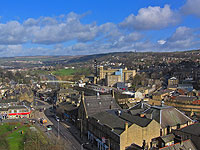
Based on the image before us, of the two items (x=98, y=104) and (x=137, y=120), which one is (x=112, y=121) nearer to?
(x=137, y=120)

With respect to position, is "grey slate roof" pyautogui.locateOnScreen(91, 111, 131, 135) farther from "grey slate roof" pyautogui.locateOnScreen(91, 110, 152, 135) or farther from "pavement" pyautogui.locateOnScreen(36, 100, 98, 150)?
"pavement" pyautogui.locateOnScreen(36, 100, 98, 150)

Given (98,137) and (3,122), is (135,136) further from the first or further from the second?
(3,122)

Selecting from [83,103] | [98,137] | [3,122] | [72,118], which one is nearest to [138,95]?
[72,118]

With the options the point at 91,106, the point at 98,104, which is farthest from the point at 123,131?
the point at 98,104

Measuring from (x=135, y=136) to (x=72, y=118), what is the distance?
26804mm

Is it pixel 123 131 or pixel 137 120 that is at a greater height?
pixel 137 120

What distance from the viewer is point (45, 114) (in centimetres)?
6919

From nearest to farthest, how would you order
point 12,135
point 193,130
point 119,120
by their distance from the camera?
1. point 193,130
2. point 119,120
3. point 12,135

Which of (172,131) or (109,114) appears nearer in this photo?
(172,131)

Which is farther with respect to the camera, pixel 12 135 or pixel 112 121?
pixel 12 135

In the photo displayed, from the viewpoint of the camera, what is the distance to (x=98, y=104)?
4816cm

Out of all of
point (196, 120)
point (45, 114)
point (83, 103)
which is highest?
point (83, 103)

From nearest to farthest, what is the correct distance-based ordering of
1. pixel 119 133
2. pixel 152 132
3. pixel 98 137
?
1. pixel 119 133
2. pixel 152 132
3. pixel 98 137

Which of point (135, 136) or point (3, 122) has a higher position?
point (135, 136)
